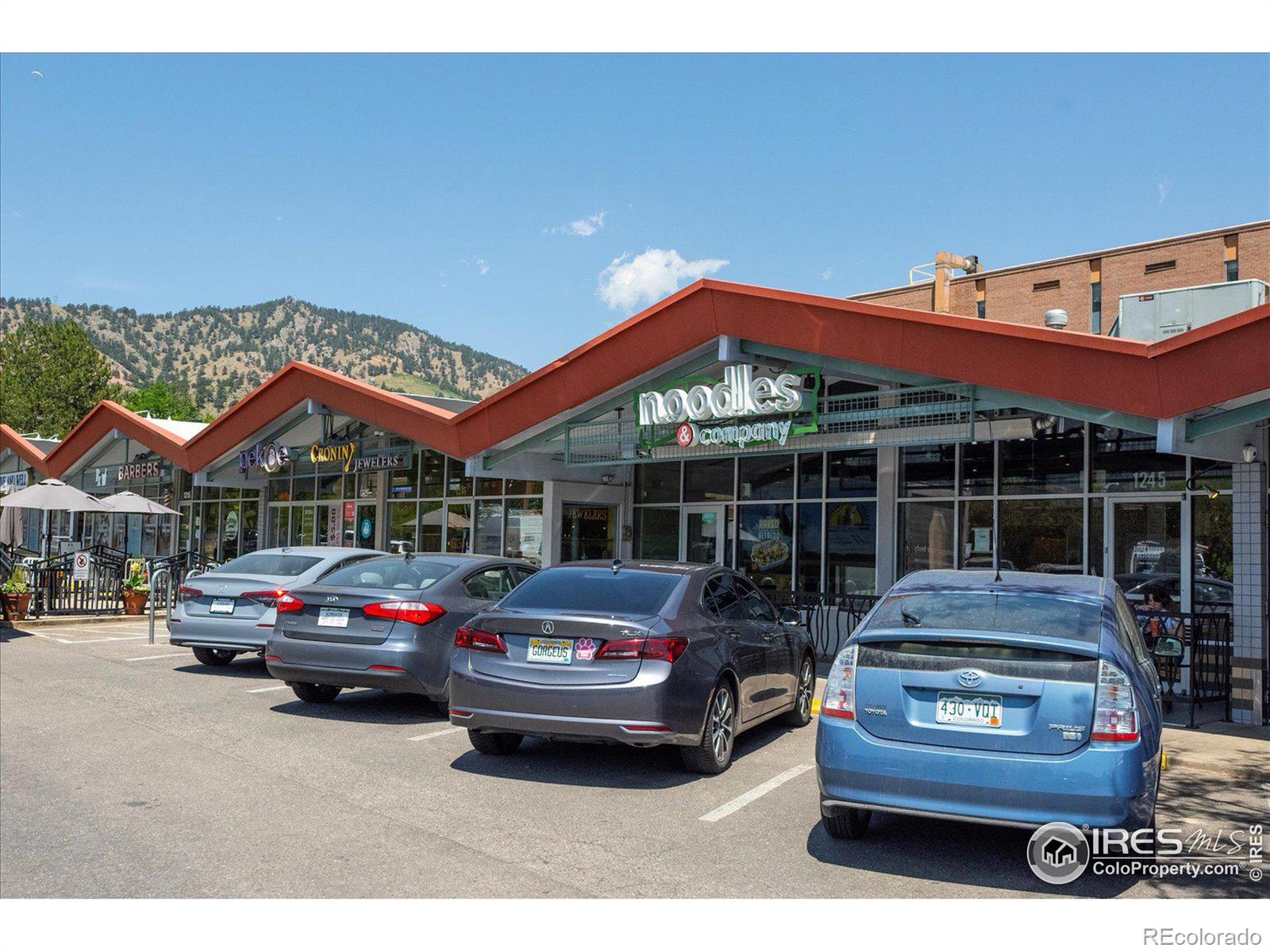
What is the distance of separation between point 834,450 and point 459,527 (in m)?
9.08

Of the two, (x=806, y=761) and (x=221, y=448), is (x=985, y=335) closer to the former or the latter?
(x=806, y=761)

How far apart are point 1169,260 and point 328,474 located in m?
38.6

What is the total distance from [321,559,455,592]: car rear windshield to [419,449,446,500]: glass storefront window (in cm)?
1115

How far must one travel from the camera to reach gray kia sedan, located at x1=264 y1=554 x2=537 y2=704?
31.2 feet

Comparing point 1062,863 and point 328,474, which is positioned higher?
point 328,474

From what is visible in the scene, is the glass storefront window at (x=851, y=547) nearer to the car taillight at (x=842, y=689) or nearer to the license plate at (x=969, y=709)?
the car taillight at (x=842, y=689)

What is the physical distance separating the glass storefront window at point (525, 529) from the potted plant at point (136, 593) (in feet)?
24.4

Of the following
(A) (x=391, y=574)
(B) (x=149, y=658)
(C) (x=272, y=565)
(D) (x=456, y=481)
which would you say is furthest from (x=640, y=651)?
(D) (x=456, y=481)

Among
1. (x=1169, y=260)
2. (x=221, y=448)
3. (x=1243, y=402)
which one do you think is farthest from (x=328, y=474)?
(x=1169, y=260)

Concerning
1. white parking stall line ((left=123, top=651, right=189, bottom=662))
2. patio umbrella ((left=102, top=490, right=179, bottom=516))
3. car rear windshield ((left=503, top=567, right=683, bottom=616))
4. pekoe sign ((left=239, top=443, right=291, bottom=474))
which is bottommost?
white parking stall line ((left=123, top=651, right=189, bottom=662))

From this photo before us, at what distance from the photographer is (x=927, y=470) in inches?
604

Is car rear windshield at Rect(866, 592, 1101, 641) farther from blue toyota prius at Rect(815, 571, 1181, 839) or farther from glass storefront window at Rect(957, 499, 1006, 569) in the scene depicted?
glass storefront window at Rect(957, 499, 1006, 569)

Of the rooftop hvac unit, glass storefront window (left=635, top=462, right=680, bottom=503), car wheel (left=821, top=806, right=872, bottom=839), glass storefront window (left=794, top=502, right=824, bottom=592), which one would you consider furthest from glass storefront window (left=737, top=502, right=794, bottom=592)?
car wheel (left=821, top=806, right=872, bottom=839)

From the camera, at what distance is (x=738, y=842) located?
6.16m
